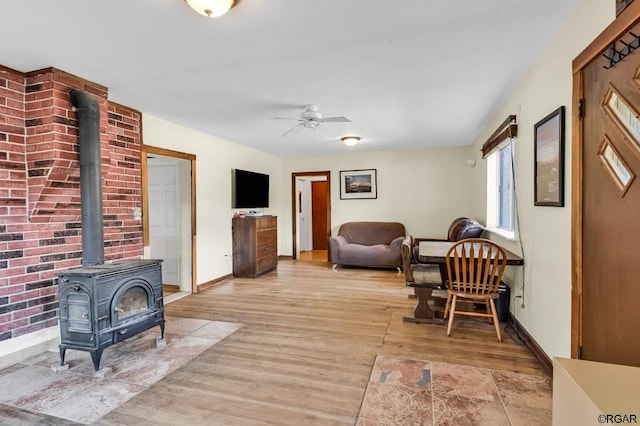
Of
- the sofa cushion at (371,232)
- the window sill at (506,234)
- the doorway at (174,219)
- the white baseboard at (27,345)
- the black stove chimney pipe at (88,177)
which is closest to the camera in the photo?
the white baseboard at (27,345)

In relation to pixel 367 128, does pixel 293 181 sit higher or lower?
lower

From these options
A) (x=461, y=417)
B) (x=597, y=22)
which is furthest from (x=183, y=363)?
(x=597, y=22)

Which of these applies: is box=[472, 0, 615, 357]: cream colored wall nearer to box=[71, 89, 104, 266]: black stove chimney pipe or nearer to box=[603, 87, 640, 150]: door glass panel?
box=[603, 87, 640, 150]: door glass panel

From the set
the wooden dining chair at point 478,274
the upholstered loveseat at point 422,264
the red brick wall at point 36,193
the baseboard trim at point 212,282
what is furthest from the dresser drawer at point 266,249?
the wooden dining chair at point 478,274

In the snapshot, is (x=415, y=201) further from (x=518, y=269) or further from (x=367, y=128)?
(x=518, y=269)

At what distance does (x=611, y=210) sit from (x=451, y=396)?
139 cm

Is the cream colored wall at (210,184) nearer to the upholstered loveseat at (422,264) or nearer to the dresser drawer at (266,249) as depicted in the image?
the dresser drawer at (266,249)

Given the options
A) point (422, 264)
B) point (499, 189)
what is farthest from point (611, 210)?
point (499, 189)

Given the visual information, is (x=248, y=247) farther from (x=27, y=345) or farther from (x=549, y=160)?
(x=549, y=160)

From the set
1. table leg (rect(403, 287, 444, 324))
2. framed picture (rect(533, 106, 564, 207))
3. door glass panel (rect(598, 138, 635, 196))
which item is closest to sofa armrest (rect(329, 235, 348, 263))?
table leg (rect(403, 287, 444, 324))

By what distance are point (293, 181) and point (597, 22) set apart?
5.97 meters

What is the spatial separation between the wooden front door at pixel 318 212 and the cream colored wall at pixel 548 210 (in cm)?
616

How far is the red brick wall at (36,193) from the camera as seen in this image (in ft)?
8.13

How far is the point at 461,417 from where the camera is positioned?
1.79 meters
